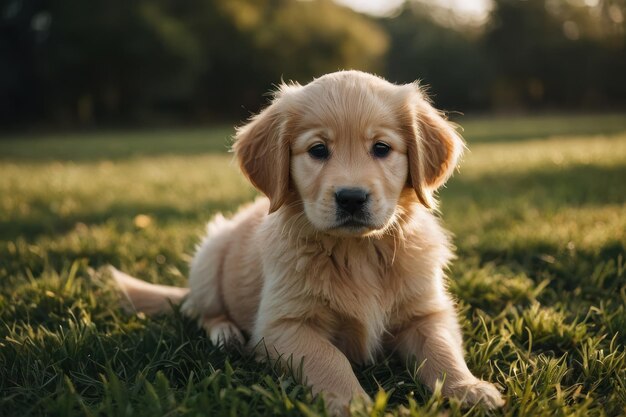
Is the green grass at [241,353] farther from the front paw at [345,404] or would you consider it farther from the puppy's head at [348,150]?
the puppy's head at [348,150]

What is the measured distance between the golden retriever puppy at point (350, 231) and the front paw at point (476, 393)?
34 mm

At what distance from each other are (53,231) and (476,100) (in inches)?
1591

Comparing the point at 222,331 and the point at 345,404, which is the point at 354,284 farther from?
the point at 222,331

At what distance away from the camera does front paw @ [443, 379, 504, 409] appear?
1.94m

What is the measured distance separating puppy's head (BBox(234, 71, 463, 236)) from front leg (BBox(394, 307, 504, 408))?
0.49 metres

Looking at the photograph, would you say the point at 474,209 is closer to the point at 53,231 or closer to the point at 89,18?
the point at 53,231

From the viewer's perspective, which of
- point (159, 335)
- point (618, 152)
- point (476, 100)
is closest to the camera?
point (159, 335)

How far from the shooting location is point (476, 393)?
1.98 m

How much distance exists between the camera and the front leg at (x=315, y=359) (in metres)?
1.98

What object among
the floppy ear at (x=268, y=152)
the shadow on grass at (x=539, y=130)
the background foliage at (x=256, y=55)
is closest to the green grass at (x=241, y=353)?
the floppy ear at (x=268, y=152)

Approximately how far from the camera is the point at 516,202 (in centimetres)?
530

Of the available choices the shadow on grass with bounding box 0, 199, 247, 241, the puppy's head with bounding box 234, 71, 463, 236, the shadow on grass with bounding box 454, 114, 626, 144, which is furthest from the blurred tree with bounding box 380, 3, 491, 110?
the puppy's head with bounding box 234, 71, 463, 236

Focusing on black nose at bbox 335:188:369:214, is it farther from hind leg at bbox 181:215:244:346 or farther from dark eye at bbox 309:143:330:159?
hind leg at bbox 181:215:244:346

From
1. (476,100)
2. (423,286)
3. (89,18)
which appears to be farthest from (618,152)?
(476,100)
